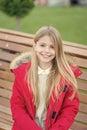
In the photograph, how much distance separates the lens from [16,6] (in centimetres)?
684

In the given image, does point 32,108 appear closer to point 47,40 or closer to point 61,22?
point 47,40

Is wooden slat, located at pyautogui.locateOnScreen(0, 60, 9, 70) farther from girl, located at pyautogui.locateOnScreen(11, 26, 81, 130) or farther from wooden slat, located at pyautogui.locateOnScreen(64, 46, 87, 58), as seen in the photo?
girl, located at pyautogui.locateOnScreen(11, 26, 81, 130)

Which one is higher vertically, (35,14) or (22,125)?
(22,125)

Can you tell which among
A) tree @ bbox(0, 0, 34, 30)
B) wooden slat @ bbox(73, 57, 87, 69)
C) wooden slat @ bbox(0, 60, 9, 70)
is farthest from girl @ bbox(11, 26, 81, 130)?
tree @ bbox(0, 0, 34, 30)

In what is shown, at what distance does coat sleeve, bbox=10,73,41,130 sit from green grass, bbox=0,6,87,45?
5844 millimetres

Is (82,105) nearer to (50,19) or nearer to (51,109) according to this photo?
(51,109)

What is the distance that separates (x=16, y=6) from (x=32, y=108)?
9.88 feet

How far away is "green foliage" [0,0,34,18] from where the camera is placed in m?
6.84

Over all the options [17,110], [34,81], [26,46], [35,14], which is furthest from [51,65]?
[35,14]

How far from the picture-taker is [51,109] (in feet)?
13.1

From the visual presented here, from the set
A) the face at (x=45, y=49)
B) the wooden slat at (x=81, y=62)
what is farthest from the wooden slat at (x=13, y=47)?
the face at (x=45, y=49)

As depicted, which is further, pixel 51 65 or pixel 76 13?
pixel 76 13

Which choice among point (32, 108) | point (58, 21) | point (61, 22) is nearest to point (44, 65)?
point (32, 108)

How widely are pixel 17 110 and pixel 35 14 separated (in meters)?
10.3
